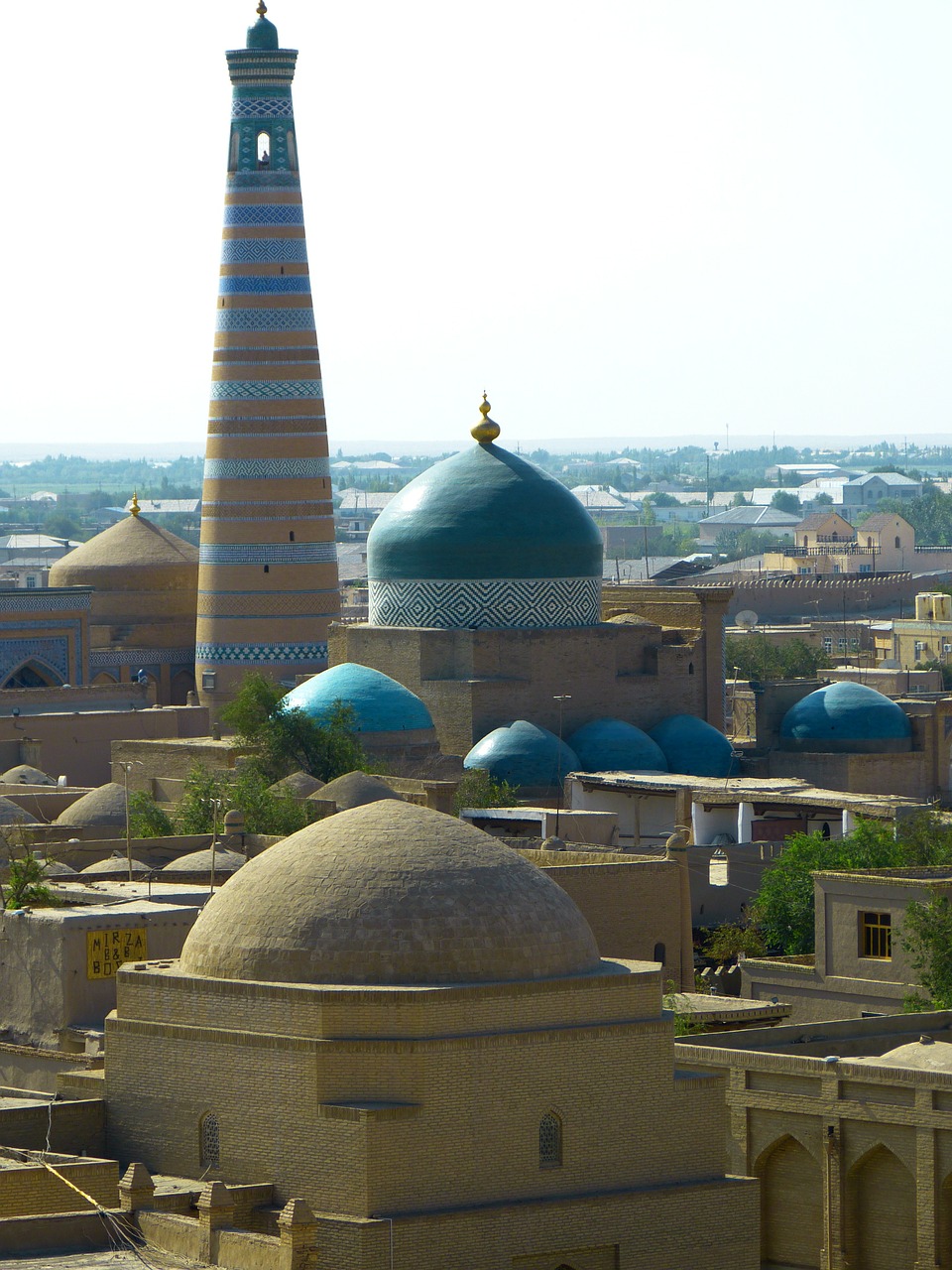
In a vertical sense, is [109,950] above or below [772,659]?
below

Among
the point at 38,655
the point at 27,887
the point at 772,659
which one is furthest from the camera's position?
the point at 772,659

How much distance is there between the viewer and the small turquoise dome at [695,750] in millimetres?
32719

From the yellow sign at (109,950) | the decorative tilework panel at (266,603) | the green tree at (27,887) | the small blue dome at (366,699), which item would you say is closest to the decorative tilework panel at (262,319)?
the decorative tilework panel at (266,603)

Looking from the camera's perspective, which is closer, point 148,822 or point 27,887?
point 27,887

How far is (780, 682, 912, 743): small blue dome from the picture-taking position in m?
33.3

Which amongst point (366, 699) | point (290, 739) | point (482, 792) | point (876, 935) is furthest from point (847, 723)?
point (876, 935)

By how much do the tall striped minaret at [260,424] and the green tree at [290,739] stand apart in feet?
24.0

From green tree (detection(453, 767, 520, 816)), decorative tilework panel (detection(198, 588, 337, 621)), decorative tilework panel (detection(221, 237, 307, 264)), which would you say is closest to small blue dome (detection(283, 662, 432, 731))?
→ green tree (detection(453, 767, 520, 816))

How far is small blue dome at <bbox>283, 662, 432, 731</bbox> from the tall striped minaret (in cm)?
599

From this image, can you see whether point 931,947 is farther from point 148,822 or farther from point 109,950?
point 148,822

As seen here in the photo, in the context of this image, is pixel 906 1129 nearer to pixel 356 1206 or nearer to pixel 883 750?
pixel 356 1206

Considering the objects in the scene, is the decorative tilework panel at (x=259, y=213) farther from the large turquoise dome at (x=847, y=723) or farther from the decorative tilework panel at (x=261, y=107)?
the large turquoise dome at (x=847, y=723)

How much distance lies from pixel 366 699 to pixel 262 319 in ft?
26.7

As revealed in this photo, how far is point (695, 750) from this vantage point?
108 ft
